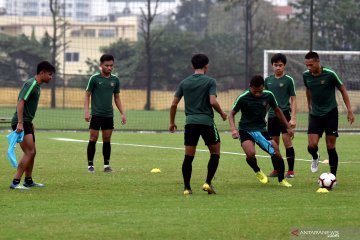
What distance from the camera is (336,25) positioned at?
4384cm

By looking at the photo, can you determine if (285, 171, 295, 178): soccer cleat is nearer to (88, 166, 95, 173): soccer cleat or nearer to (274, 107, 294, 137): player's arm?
(274, 107, 294, 137): player's arm

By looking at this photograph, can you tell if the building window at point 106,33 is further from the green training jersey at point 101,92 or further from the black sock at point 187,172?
the black sock at point 187,172

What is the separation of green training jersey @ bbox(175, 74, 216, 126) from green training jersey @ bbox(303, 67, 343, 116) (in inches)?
96.5

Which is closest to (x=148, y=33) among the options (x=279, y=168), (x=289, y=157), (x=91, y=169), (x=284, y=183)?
(x=91, y=169)

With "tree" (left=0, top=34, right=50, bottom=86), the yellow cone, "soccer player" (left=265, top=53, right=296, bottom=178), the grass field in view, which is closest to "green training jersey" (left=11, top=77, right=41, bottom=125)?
the grass field

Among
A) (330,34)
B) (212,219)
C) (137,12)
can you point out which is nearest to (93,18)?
(137,12)

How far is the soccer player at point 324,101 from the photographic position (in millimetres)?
14337

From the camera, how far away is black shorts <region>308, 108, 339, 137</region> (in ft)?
47.3

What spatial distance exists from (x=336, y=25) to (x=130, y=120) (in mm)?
12103

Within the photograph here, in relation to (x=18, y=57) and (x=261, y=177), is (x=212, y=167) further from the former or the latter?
(x=18, y=57)

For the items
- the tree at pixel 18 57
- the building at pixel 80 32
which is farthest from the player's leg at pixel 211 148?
the building at pixel 80 32

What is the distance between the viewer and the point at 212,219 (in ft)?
33.8

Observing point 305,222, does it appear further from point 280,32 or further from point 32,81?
point 280,32

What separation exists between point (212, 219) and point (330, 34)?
33.9 metres
